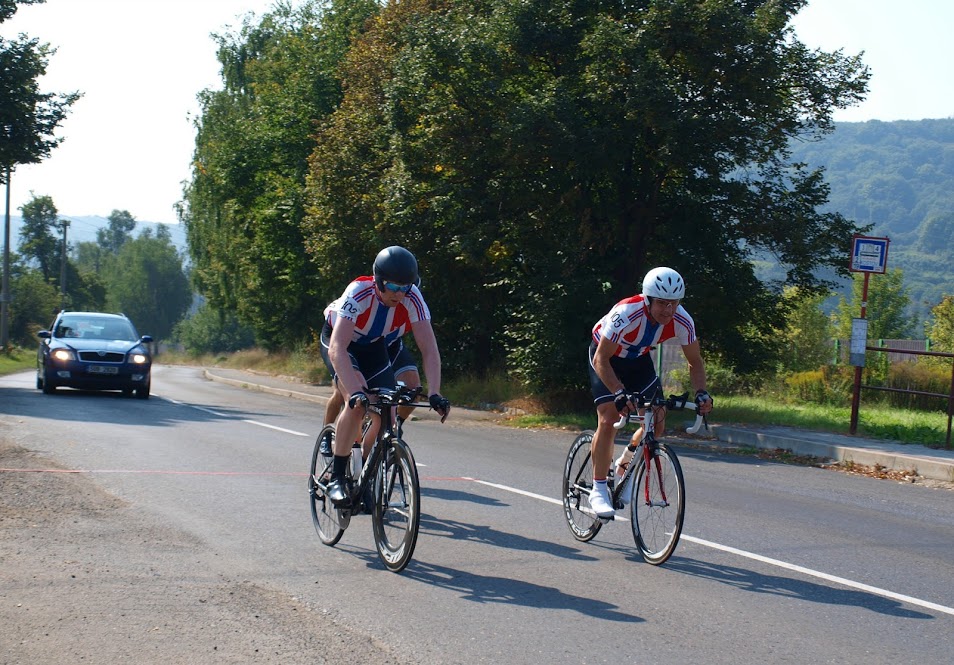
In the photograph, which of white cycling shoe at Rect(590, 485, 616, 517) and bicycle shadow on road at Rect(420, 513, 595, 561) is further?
bicycle shadow on road at Rect(420, 513, 595, 561)

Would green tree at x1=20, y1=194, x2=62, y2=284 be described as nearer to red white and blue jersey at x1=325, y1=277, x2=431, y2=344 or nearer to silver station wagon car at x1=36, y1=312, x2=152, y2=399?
silver station wagon car at x1=36, y1=312, x2=152, y2=399

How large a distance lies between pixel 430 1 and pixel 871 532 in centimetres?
2110

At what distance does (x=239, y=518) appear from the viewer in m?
8.10

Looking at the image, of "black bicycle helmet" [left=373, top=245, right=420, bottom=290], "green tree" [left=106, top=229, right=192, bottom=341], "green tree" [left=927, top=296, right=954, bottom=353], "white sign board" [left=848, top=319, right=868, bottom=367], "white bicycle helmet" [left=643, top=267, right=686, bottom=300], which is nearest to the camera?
"black bicycle helmet" [left=373, top=245, right=420, bottom=290]

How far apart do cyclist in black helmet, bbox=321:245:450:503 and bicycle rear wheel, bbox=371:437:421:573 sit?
0.31 meters

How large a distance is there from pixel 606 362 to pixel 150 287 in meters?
147

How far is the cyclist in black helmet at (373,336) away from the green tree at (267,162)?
23.7 meters

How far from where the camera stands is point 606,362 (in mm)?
7004

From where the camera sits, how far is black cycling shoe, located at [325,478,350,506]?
6703 mm

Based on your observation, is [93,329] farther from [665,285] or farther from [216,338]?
[216,338]

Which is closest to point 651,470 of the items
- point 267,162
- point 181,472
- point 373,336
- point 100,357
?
point 373,336

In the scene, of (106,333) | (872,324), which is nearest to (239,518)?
(106,333)

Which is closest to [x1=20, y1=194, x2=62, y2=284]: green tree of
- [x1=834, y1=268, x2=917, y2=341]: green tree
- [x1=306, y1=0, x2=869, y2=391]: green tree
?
[x1=834, y1=268, x2=917, y2=341]: green tree

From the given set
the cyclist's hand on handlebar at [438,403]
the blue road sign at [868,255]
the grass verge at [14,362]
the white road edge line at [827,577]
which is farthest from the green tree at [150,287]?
the cyclist's hand on handlebar at [438,403]
